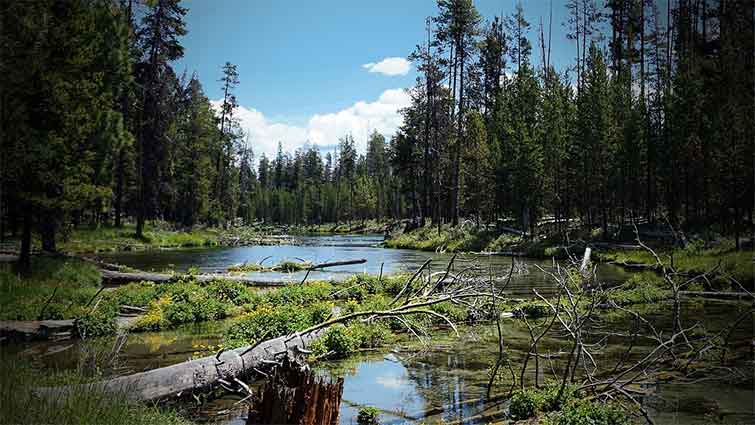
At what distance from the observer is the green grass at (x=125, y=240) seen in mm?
36312

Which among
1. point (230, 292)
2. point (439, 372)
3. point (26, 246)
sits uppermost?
point (26, 246)

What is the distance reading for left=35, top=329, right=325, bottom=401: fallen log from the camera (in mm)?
7207

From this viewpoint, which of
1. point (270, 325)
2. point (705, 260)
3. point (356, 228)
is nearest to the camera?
point (270, 325)

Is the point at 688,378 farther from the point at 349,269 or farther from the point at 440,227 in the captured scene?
the point at 440,227

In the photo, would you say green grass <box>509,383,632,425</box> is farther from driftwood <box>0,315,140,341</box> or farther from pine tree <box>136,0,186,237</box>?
pine tree <box>136,0,186,237</box>

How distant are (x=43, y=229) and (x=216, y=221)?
49.3 m

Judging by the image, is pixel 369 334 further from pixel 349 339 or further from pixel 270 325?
pixel 270 325

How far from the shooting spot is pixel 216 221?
69750 millimetres

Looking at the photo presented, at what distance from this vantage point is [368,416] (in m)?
8.01

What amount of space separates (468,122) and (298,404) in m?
51.7

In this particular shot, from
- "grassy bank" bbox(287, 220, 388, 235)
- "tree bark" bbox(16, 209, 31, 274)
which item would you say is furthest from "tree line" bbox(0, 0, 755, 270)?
"grassy bank" bbox(287, 220, 388, 235)

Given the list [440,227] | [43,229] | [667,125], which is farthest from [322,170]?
[43,229]

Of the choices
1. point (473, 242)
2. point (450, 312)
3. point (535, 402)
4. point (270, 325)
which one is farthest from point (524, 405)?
point (473, 242)

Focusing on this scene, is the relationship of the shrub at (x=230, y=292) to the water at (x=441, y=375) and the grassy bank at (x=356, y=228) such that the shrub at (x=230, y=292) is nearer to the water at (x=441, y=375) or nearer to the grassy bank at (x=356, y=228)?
the water at (x=441, y=375)
